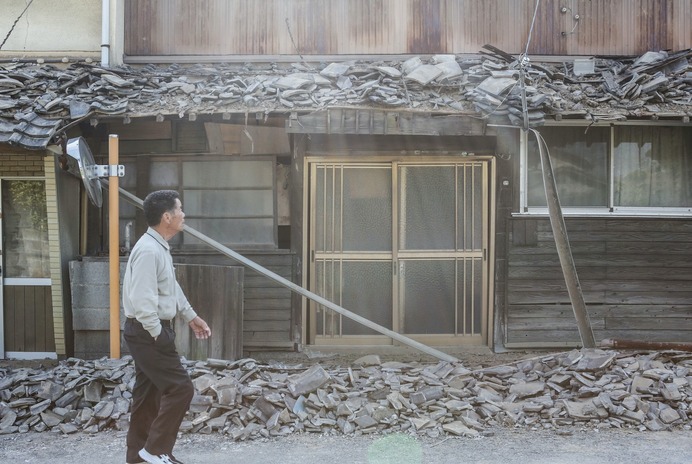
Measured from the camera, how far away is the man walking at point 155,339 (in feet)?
13.7

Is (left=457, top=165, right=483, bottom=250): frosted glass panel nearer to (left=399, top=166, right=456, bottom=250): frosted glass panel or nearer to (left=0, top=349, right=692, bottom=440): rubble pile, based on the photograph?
(left=399, top=166, right=456, bottom=250): frosted glass panel

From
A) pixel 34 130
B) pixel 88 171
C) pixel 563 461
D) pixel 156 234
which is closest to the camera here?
pixel 156 234

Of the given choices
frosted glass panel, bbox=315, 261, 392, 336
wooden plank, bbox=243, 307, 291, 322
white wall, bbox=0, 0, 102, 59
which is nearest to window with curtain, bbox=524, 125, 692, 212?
frosted glass panel, bbox=315, 261, 392, 336

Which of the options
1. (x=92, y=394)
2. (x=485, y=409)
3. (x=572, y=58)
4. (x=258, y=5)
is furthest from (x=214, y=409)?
(x=572, y=58)

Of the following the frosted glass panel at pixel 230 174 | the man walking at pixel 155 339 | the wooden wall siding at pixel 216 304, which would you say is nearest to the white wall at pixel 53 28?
the frosted glass panel at pixel 230 174

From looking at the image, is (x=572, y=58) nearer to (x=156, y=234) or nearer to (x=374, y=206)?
(x=374, y=206)

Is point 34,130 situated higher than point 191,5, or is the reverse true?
point 191,5

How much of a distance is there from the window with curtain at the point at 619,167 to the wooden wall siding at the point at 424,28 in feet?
5.81

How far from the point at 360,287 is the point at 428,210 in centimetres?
138

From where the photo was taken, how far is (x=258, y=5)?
31.8 ft

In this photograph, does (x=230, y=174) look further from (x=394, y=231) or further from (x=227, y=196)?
(x=394, y=231)

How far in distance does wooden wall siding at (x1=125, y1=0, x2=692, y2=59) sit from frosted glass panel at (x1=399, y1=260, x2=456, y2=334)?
3.31 meters

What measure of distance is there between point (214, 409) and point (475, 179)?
15.4ft

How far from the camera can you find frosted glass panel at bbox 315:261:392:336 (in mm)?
8648
